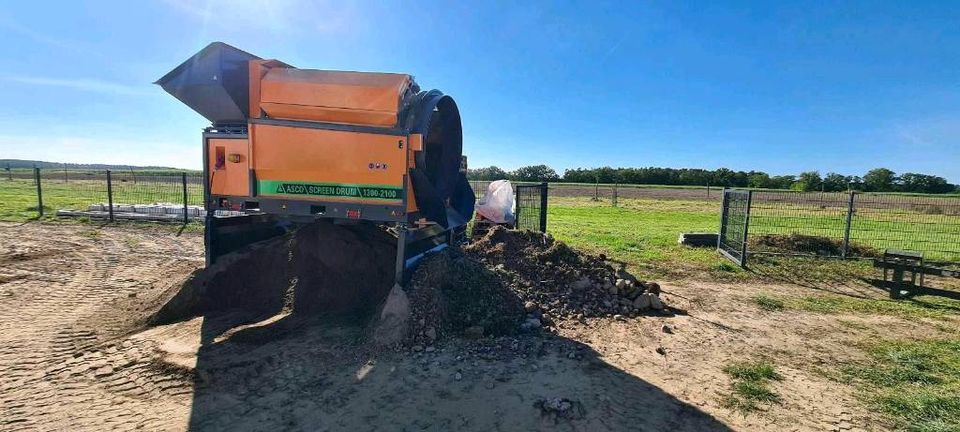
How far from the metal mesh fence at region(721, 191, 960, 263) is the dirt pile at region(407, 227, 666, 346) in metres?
5.77

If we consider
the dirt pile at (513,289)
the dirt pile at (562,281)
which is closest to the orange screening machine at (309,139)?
the dirt pile at (513,289)

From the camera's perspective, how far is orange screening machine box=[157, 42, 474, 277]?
4.79 metres

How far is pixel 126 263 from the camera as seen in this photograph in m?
8.38

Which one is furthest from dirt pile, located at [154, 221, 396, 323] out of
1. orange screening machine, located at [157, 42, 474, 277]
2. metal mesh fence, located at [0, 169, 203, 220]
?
metal mesh fence, located at [0, 169, 203, 220]

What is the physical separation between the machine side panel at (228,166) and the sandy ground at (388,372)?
1534 mm

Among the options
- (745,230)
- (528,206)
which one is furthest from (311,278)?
(745,230)

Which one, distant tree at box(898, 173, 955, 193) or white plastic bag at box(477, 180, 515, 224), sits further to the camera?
distant tree at box(898, 173, 955, 193)

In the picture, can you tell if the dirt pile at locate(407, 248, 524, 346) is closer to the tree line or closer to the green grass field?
the green grass field

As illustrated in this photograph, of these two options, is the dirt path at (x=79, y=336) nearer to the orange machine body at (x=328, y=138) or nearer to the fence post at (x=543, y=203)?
the orange machine body at (x=328, y=138)

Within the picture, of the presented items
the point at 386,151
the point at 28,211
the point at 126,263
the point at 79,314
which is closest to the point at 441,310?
the point at 386,151

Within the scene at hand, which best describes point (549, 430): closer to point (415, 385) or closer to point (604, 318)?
point (415, 385)

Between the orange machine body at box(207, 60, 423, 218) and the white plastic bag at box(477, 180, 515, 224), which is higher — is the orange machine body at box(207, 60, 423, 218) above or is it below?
above

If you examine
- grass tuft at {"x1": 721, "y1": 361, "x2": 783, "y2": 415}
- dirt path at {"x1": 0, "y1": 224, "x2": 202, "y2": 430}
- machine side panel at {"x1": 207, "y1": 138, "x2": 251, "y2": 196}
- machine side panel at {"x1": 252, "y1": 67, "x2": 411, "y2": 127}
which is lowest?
dirt path at {"x1": 0, "y1": 224, "x2": 202, "y2": 430}

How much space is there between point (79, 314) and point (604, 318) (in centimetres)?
640
